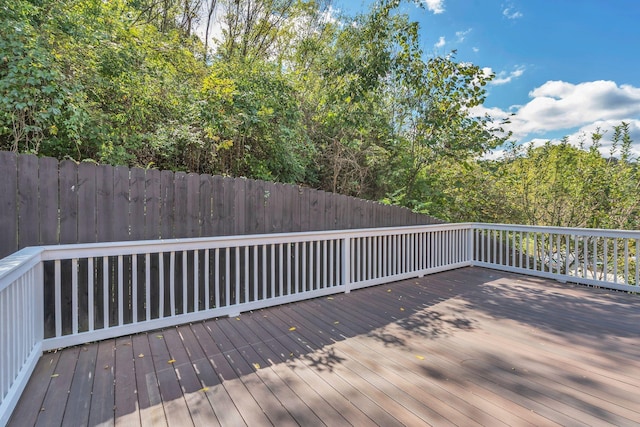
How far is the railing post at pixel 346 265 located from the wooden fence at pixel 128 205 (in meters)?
0.51

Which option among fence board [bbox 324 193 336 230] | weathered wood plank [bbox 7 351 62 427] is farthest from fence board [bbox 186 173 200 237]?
fence board [bbox 324 193 336 230]

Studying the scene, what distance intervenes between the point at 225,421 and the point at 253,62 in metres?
5.38

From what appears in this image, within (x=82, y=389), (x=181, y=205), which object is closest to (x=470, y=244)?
(x=181, y=205)

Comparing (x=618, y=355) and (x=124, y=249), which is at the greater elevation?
(x=124, y=249)

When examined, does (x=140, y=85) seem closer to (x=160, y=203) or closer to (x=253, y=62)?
(x=160, y=203)

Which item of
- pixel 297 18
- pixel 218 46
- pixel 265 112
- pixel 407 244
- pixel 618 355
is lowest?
pixel 618 355

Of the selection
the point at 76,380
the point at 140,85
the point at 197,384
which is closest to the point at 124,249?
the point at 76,380

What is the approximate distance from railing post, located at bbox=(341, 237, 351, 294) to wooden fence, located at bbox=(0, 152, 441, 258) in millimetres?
512

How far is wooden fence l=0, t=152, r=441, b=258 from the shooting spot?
90.0 inches

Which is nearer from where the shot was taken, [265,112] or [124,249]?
[124,249]

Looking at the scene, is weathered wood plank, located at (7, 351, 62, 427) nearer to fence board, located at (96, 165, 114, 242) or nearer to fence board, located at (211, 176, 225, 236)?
fence board, located at (96, 165, 114, 242)

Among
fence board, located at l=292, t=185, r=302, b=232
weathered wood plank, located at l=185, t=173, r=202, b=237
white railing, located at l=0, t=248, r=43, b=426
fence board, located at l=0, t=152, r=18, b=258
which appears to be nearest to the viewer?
white railing, located at l=0, t=248, r=43, b=426

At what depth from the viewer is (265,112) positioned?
4.51 meters

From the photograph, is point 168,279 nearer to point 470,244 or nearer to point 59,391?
point 59,391
